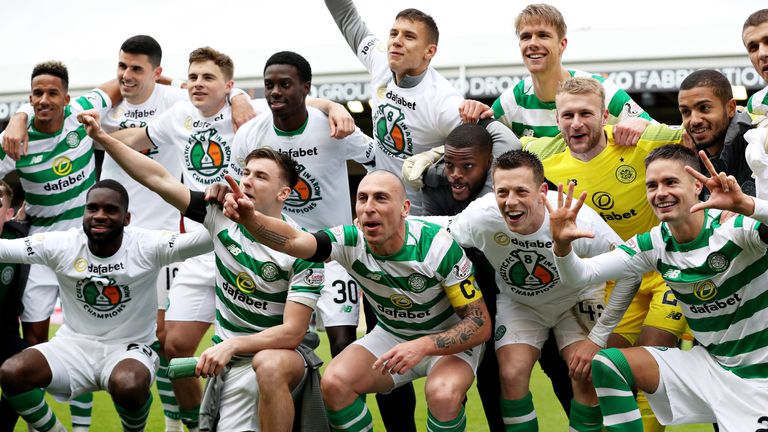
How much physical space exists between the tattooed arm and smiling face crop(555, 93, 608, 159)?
3.59 feet

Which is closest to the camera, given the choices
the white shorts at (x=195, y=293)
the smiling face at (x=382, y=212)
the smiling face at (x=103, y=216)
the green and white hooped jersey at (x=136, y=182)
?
the smiling face at (x=382, y=212)

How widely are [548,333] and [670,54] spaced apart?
10558mm

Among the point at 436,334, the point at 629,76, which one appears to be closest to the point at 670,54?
the point at 629,76

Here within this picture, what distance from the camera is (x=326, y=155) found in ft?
21.7

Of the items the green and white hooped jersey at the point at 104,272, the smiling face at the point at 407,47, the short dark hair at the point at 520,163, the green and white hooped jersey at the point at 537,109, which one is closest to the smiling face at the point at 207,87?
the green and white hooped jersey at the point at 104,272

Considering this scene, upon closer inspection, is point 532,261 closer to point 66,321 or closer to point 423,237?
point 423,237

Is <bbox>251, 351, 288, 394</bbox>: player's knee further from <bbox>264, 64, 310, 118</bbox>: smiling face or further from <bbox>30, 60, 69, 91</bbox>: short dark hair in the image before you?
<bbox>30, 60, 69, 91</bbox>: short dark hair

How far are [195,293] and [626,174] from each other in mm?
2902

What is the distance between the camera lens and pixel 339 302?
21.0 ft

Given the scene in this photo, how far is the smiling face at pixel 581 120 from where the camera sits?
576 centimetres

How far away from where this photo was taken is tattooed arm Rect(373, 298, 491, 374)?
523 cm

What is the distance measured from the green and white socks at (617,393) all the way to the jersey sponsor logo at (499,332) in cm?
75

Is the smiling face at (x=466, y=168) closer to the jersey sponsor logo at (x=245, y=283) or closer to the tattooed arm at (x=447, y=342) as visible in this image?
the tattooed arm at (x=447, y=342)

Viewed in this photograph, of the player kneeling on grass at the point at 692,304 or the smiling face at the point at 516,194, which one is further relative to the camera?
the smiling face at the point at 516,194
